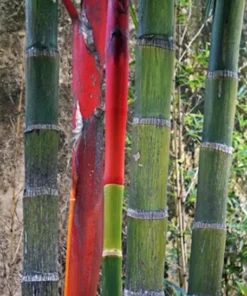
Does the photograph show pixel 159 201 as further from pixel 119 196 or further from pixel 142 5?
pixel 142 5

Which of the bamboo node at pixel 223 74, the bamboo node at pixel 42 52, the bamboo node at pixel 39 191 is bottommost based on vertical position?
the bamboo node at pixel 39 191

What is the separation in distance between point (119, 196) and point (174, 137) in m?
0.91

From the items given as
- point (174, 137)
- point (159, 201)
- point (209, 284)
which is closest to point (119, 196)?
point (159, 201)

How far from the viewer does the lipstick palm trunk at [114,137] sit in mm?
695

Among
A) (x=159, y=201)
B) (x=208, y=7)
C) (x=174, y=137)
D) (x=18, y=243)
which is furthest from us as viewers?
(x=18, y=243)

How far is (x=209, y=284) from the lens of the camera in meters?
0.73

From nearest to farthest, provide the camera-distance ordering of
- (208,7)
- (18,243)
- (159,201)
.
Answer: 1. (159,201)
2. (208,7)
3. (18,243)

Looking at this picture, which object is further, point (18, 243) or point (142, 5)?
point (18, 243)

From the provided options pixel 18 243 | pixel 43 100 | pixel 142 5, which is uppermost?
pixel 142 5

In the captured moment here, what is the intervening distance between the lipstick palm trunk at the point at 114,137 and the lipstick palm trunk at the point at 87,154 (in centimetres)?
2

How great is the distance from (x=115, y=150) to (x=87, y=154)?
0.14ft

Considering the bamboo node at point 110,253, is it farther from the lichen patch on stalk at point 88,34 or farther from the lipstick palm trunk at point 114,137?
the lichen patch on stalk at point 88,34

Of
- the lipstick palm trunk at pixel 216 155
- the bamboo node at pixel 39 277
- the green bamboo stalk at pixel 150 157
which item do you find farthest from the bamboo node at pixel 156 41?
the bamboo node at pixel 39 277

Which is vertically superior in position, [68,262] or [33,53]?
[33,53]
